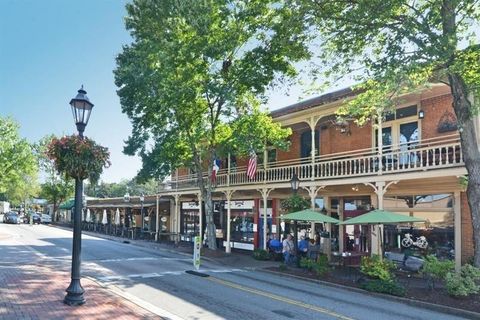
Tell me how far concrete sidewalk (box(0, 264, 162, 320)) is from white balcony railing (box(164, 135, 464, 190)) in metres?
11.1

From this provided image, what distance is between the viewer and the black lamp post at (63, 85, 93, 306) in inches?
371

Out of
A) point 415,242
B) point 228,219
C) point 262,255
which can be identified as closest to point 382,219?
point 415,242

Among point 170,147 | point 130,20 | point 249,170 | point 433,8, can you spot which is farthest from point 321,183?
point 130,20

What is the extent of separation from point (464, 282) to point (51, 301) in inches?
409

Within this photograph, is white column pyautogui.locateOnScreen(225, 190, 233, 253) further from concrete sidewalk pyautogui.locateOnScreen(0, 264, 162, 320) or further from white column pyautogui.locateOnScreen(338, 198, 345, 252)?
concrete sidewalk pyautogui.locateOnScreen(0, 264, 162, 320)

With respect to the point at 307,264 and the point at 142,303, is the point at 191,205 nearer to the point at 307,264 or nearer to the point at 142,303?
the point at 307,264

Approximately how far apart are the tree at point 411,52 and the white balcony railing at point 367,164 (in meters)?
2.49

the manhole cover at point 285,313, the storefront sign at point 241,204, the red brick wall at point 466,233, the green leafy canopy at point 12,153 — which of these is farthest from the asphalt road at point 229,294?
the green leafy canopy at point 12,153

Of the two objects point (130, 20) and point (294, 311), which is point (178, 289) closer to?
point (294, 311)

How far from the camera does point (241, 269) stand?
63.8 ft

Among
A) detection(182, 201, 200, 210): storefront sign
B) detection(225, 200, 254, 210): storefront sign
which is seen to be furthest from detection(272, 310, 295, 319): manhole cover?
detection(182, 201, 200, 210): storefront sign

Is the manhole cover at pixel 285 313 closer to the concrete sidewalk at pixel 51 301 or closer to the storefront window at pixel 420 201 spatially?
the concrete sidewalk at pixel 51 301

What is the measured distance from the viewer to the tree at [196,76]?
2000 centimetres

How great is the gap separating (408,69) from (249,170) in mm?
12410
